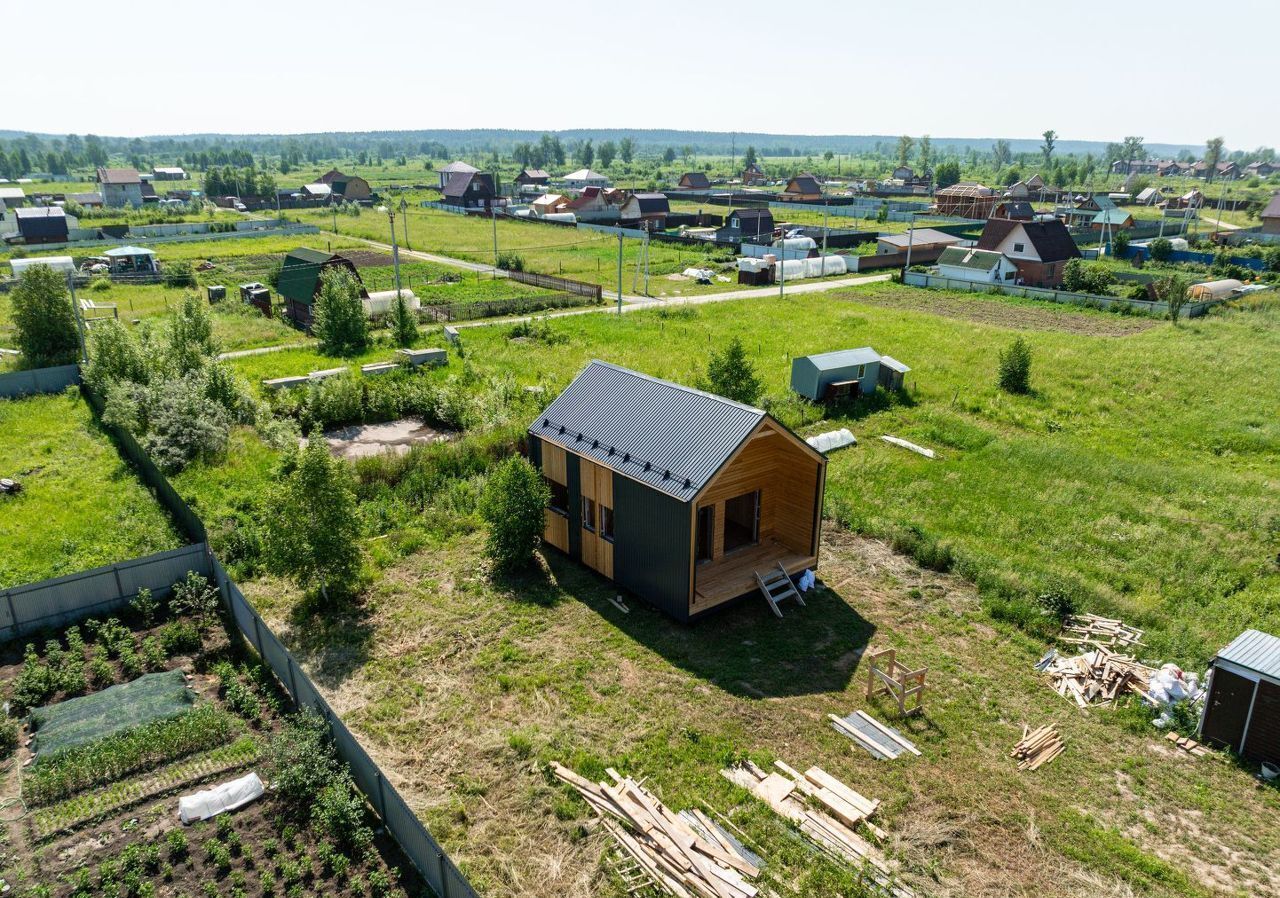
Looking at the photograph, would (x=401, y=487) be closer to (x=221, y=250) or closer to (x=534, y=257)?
(x=534, y=257)

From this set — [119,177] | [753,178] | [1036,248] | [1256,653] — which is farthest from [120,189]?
[1256,653]

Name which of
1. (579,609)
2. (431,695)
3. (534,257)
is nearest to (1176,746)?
(579,609)

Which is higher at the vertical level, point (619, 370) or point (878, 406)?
point (619, 370)

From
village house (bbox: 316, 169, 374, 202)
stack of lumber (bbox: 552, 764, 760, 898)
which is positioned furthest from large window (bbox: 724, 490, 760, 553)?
village house (bbox: 316, 169, 374, 202)

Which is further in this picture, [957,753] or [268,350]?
[268,350]

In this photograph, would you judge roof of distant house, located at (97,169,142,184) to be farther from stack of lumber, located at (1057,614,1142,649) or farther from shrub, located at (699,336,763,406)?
stack of lumber, located at (1057,614,1142,649)

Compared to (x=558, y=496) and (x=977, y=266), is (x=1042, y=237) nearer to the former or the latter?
(x=977, y=266)
